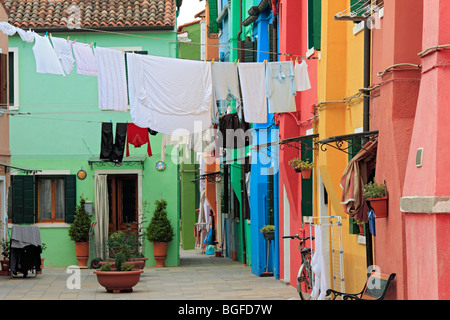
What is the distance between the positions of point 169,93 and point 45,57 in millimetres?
2360

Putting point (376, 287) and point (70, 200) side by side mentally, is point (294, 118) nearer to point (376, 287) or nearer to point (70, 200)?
point (376, 287)

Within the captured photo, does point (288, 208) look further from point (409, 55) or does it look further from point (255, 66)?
point (409, 55)

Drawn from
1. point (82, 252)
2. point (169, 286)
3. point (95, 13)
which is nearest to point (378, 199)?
point (169, 286)

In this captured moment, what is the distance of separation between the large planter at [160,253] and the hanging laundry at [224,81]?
997 cm

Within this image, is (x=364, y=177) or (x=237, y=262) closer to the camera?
(x=364, y=177)

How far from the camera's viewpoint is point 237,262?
87.5 ft

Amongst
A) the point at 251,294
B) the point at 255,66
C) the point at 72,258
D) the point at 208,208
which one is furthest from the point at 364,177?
the point at 208,208

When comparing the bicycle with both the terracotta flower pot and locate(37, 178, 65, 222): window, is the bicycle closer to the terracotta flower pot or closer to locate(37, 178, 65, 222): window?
the terracotta flower pot

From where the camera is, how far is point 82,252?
→ 23.7 metres

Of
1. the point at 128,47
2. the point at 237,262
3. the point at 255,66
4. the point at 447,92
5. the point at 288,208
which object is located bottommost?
the point at 237,262

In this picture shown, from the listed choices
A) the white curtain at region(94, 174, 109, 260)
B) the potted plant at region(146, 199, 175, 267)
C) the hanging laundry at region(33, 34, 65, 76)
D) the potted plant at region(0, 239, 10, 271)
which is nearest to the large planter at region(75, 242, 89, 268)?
the white curtain at region(94, 174, 109, 260)

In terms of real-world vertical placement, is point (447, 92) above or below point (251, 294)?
above

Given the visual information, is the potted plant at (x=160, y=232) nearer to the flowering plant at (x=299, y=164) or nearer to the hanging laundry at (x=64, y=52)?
the flowering plant at (x=299, y=164)
